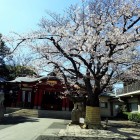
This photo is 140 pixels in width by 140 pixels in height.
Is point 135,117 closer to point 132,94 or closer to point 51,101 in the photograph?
point 132,94

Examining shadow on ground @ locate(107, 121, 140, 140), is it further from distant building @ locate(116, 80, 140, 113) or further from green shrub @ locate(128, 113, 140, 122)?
distant building @ locate(116, 80, 140, 113)

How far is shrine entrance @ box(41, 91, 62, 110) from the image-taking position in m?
45.0

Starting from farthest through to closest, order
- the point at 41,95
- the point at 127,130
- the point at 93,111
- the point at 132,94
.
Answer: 1. the point at 41,95
2. the point at 132,94
3. the point at 127,130
4. the point at 93,111

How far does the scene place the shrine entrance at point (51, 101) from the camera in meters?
45.0

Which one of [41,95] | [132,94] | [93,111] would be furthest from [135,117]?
[41,95]

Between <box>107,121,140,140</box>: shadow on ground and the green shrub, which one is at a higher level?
the green shrub

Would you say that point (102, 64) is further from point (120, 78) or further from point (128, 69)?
point (120, 78)

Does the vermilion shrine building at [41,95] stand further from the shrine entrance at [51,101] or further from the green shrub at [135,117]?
the green shrub at [135,117]

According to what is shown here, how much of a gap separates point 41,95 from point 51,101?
7.36 ft

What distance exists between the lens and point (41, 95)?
44562 millimetres

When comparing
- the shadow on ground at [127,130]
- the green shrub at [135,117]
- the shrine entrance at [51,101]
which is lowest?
the shadow on ground at [127,130]

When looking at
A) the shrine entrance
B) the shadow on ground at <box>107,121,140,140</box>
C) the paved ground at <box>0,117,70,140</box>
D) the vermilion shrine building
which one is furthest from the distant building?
the paved ground at <box>0,117,70,140</box>

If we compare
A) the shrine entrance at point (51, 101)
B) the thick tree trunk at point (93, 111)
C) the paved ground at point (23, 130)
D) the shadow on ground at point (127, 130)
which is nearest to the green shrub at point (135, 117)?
the shadow on ground at point (127, 130)

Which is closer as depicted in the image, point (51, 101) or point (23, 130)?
point (23, 130)
